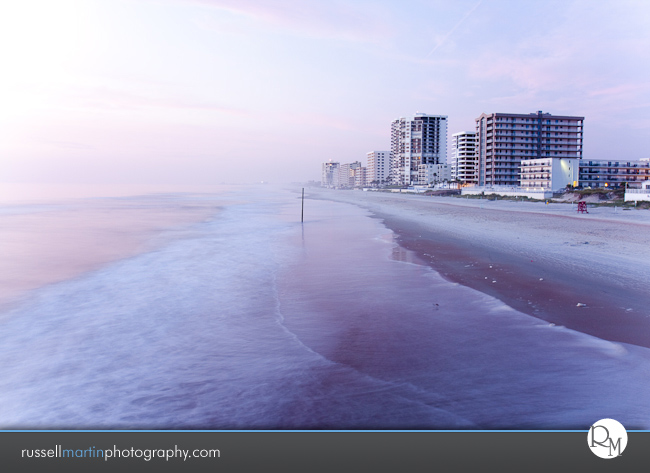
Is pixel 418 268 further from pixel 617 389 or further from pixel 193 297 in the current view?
pixel 617 389

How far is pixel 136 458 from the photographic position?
123 inches

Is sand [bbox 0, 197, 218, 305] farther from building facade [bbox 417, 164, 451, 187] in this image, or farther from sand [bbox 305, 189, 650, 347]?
building facade [bbox 417, 164, 451, 187]

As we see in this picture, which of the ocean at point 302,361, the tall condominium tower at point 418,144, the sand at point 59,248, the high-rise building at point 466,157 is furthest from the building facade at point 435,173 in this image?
the ocean at point 302,361

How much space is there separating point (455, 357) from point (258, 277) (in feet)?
21.1

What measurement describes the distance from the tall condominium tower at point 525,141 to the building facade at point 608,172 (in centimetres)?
1376

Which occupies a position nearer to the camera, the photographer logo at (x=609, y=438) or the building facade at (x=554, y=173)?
the photographer logo at (x=609, y=438)

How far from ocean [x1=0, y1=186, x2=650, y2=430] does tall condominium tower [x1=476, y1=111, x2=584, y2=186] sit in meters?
88.1

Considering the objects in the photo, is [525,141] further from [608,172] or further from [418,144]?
[418,144]

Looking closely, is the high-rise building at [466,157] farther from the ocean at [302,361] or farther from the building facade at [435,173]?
the ocean at [302,361]

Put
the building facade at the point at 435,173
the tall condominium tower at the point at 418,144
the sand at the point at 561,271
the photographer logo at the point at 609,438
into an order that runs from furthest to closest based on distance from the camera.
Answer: the tall condominium tower at the point at 418,144 → the building facade at the point at 435,173 → the sand at the point at 561,271 → the photographer logo at the point at 609,438

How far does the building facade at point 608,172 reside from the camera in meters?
75.1

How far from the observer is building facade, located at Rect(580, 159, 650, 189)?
2955 inches

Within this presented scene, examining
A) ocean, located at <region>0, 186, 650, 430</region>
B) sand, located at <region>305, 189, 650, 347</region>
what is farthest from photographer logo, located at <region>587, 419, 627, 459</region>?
sand, located at <region>305, 189, 650, 347</region>

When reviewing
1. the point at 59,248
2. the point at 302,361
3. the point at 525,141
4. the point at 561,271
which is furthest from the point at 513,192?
the point at 302,361
